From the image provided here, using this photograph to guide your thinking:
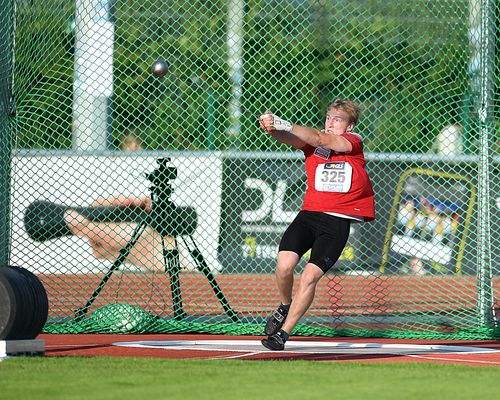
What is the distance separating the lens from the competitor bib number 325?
8227mm

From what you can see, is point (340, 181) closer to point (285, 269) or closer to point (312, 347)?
point (285, 269)

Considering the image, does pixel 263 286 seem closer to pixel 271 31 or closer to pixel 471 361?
pixel 271 31

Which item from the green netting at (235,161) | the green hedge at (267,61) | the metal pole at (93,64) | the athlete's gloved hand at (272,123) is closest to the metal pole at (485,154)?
the green netting at (235,161)

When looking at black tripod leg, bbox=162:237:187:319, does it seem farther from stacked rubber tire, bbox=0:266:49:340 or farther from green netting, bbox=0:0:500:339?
stacked rubber tire, bbox=0:266:49:340

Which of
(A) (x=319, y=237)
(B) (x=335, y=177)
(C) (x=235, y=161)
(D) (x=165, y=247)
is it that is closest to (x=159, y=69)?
(D) (x=165, y=247)

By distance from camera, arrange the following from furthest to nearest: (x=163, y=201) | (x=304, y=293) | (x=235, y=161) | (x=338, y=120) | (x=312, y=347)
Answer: (x=235, y=161)
(x=163, y=201)
(x=312, y=347)
(x=338, y=120)
(x=304, y=293)

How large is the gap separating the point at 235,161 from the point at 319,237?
316 inches

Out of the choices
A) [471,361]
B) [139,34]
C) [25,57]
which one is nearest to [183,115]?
[139,34]

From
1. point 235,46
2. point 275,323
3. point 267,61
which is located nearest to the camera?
point 275,323

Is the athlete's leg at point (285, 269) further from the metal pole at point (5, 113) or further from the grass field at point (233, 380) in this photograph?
the metal pole at point (5, 113)

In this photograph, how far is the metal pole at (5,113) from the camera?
10.5 metres

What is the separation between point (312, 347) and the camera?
29.4 ft

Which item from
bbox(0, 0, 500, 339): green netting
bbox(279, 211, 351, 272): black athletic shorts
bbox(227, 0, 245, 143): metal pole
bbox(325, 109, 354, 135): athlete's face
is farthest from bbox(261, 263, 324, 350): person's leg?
bbox(227, 0, 245, 143): metal pole

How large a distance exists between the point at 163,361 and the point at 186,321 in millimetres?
4155
